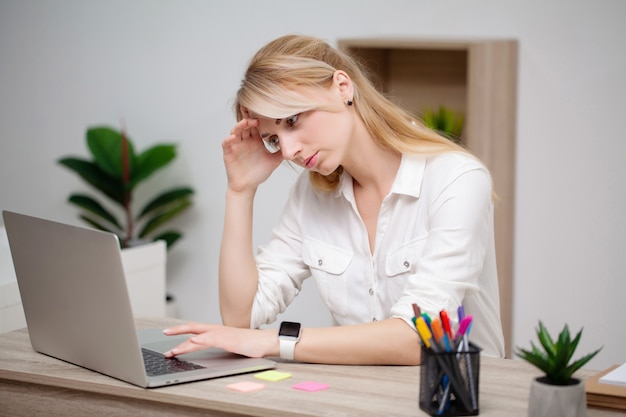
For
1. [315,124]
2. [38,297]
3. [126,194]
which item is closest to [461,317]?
[315,124]

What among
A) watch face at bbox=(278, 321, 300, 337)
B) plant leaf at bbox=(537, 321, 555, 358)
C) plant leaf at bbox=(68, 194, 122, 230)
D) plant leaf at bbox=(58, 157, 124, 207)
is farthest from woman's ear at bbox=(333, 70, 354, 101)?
plant leaf at bbox=(68, 194, 122, 230)

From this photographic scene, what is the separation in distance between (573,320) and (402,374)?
7.36ft

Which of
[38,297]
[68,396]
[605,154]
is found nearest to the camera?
[68,396]

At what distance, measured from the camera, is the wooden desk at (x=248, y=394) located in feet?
4.30

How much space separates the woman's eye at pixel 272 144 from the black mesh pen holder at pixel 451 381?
0.77 m

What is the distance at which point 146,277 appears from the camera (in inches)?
126

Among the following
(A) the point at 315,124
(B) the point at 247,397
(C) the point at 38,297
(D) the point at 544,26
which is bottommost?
(B) the point at 247,397

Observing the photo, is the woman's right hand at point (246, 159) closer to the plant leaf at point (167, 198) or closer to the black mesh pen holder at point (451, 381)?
the black mesh pen holder at point (451, 381)

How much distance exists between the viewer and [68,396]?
4.91 feet

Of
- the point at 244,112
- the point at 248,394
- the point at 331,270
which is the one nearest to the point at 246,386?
the point at 248,394

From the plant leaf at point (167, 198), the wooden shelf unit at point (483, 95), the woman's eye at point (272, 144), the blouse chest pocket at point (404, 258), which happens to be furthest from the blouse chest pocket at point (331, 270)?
the plant leaf at point (167, 198)

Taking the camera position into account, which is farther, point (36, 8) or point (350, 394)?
point (36, 8)

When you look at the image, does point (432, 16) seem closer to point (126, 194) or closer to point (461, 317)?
point (126, 194)

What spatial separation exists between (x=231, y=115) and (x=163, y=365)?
263cm
